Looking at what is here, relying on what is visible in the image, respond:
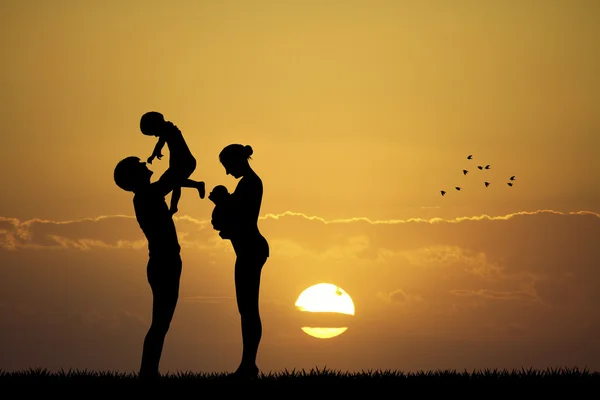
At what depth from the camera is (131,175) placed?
14086 millimetres

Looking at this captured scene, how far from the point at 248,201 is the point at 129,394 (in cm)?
354

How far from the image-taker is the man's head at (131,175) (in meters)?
14.1

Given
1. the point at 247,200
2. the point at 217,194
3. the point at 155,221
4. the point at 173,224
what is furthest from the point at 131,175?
the point at 247,200

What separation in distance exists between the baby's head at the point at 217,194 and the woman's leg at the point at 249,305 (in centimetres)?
106

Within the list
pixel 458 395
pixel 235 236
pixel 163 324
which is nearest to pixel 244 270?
pixel 235 236

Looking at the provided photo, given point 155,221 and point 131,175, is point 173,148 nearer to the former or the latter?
point 131,175

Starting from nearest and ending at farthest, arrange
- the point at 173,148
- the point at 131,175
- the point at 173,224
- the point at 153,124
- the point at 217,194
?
the point at 131,175 → the point at 173,224 → the point at 173,148 → the point at 153,124 → the point at 217,194

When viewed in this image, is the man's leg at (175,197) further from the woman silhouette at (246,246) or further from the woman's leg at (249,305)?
the woman's leg at (249,305)

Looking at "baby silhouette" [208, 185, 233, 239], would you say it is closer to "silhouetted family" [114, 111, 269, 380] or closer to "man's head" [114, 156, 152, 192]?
"silhouetted family" [114, 111, 269, 380]

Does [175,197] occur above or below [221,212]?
above

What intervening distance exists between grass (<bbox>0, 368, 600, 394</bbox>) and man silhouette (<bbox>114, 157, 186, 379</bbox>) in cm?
65

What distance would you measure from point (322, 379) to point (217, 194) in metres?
3.56

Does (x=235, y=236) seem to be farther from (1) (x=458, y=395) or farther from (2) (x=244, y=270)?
(1) (x=458, y=395)

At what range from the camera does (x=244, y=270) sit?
48.4 ft
